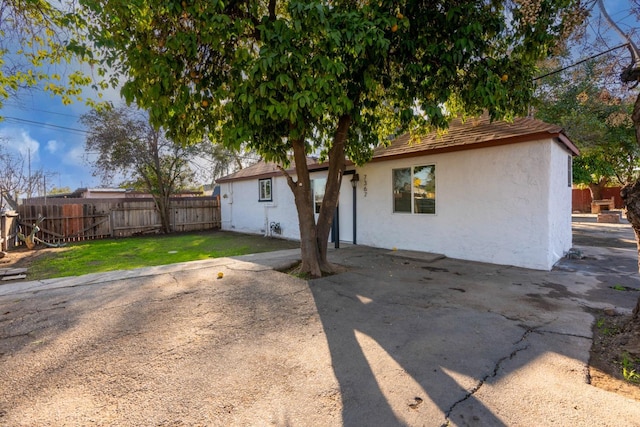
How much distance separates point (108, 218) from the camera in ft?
44.7

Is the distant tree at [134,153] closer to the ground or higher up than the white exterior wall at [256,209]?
higher up

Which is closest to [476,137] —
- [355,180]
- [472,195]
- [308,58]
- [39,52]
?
[472,195]

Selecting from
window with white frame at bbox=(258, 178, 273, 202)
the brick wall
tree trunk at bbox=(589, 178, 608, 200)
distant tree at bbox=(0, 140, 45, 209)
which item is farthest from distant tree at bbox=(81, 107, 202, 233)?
the brick wall

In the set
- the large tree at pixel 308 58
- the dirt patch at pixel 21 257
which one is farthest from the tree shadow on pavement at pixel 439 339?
the dirt patch at pixel 21 257

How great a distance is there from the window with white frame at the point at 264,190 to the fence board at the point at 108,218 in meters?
4.66

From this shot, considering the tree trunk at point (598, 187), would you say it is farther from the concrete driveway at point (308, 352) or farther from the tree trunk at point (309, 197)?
the tree trunk at point (309, 197)

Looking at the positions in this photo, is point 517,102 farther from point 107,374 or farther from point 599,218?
point 599,218

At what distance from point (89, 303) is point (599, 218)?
21.3 metres

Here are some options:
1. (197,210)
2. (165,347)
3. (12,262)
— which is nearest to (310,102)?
(165,347)

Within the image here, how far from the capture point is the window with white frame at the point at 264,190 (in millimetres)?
13414

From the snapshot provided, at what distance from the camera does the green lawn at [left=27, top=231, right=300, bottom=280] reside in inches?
284

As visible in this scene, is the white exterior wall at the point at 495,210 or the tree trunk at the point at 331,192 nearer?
the tree trunk at the point at 331,192

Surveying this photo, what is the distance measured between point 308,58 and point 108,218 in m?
13.4

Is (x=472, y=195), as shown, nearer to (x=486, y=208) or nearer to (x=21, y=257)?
(x=486, y=208)
